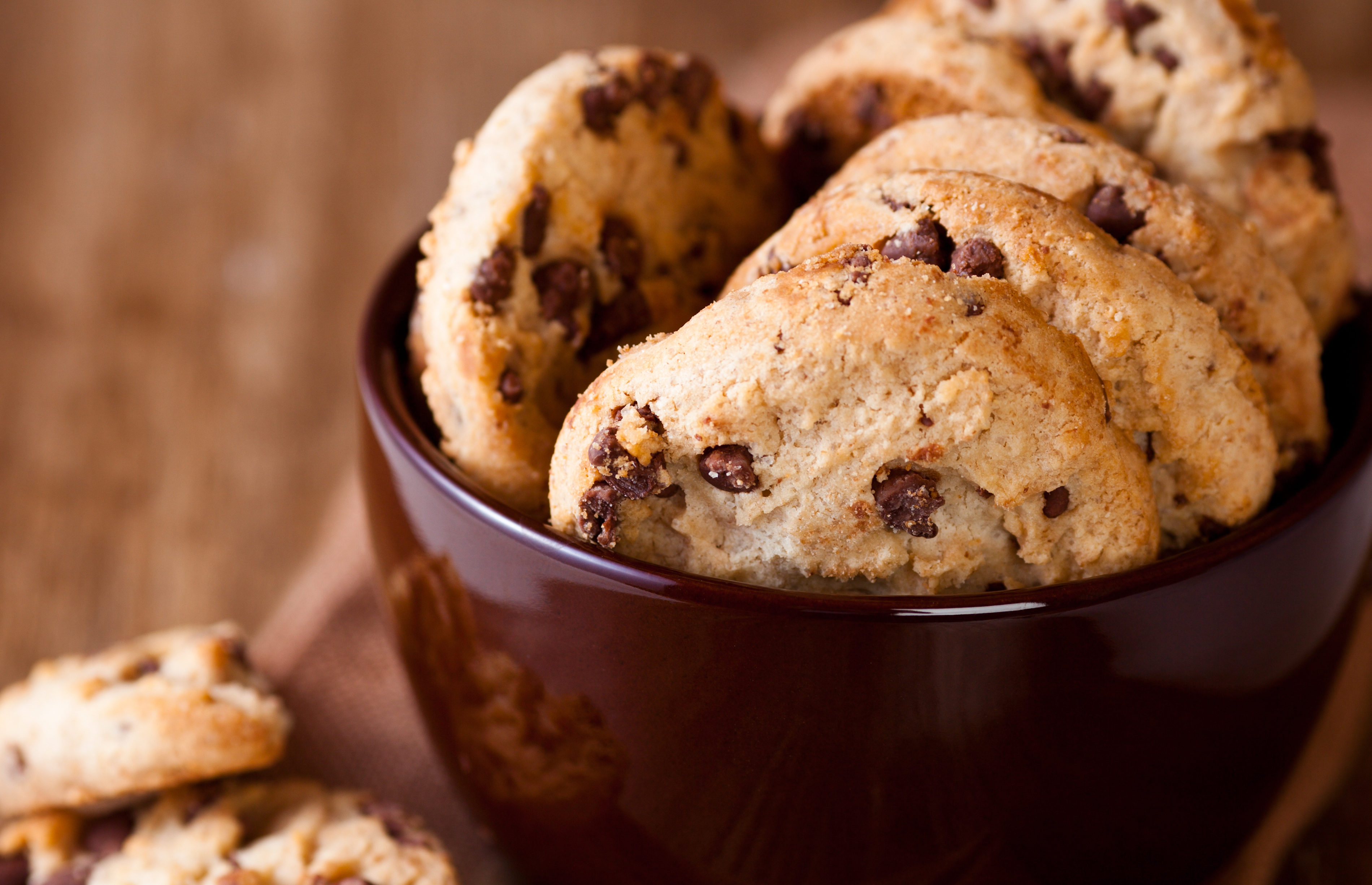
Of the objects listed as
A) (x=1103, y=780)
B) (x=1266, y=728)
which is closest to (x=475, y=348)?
(x=1103, y=780)

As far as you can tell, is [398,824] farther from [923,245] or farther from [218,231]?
[218,231]

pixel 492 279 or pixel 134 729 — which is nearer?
pixel 492 279

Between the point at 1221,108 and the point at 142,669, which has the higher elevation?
the point at 1221,108

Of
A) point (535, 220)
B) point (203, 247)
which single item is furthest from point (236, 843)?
point (203, 247)

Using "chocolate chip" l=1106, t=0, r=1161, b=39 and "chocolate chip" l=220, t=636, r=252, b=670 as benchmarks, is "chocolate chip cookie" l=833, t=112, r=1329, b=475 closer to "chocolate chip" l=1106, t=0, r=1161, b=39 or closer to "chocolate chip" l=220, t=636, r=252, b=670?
"chocolate chip" l=1106, t=0, r=1161, b=39

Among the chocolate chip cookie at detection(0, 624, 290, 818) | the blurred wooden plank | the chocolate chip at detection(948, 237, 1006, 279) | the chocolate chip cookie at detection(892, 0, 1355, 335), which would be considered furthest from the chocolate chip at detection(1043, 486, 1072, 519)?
the blurred wooden plank

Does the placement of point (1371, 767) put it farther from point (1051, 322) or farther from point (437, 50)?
point (437, 50)

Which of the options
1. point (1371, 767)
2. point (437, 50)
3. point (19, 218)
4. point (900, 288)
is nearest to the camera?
point (900, 288)
